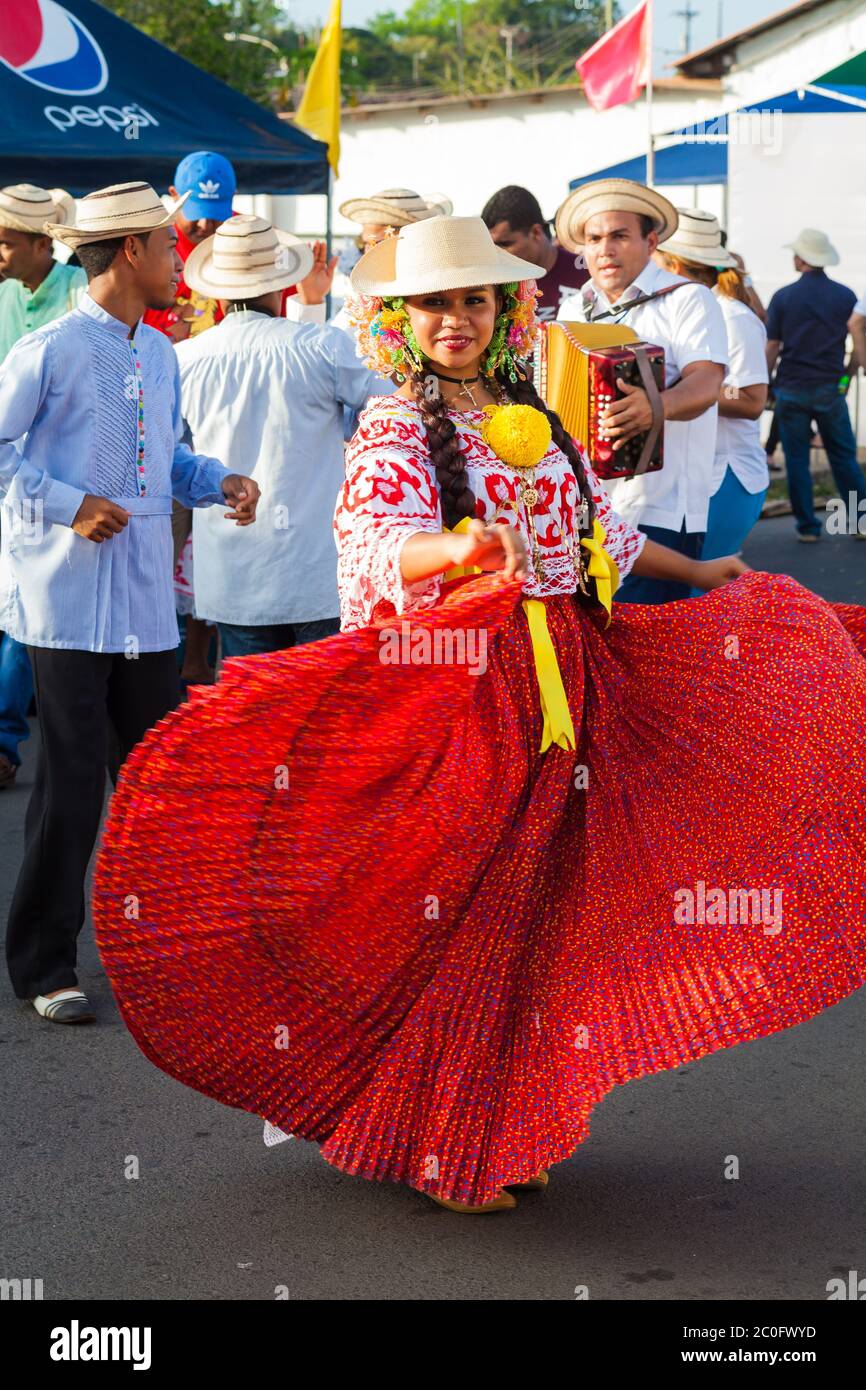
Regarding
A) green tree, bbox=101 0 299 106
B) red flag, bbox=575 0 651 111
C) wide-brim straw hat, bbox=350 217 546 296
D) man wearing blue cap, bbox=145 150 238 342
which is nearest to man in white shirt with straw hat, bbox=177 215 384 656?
man wearing blue cap, bbox=145 150 238 342

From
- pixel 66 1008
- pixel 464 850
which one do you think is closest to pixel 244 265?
pixel 66 1008

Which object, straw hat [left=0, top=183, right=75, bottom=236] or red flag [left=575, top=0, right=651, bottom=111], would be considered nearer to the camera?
straw hat [left=0, top=183, right=75, bottom=236]

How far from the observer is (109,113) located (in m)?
10.0

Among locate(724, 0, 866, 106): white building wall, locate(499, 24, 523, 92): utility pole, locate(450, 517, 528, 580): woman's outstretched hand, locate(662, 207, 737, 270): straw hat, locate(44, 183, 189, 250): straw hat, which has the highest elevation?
locate(499, 24, 523, 92): utility pole

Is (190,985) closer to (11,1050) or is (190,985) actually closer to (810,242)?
(11,1050)

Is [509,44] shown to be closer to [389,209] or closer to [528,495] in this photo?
[389,209]

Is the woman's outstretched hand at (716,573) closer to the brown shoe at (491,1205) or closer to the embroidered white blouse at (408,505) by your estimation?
the embroidered white blouse at (408,505)

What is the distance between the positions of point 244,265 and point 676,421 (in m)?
1.54

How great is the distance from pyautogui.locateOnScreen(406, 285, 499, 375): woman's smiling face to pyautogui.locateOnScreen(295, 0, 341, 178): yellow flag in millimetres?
9408

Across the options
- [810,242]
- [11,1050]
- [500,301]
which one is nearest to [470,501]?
[500,301]

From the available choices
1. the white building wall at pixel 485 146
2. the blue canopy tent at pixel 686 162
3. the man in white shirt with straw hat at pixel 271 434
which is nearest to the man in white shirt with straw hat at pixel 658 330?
the man in white shirt with straw hat at pixel 271 434

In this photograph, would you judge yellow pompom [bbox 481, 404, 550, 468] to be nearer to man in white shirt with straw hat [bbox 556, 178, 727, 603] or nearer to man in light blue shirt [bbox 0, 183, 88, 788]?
man in white shirt with straw hat [bbox 556, 178, 727, 603]

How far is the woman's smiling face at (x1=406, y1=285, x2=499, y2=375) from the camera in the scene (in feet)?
12.7

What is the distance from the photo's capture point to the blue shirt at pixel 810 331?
13.6 meters
